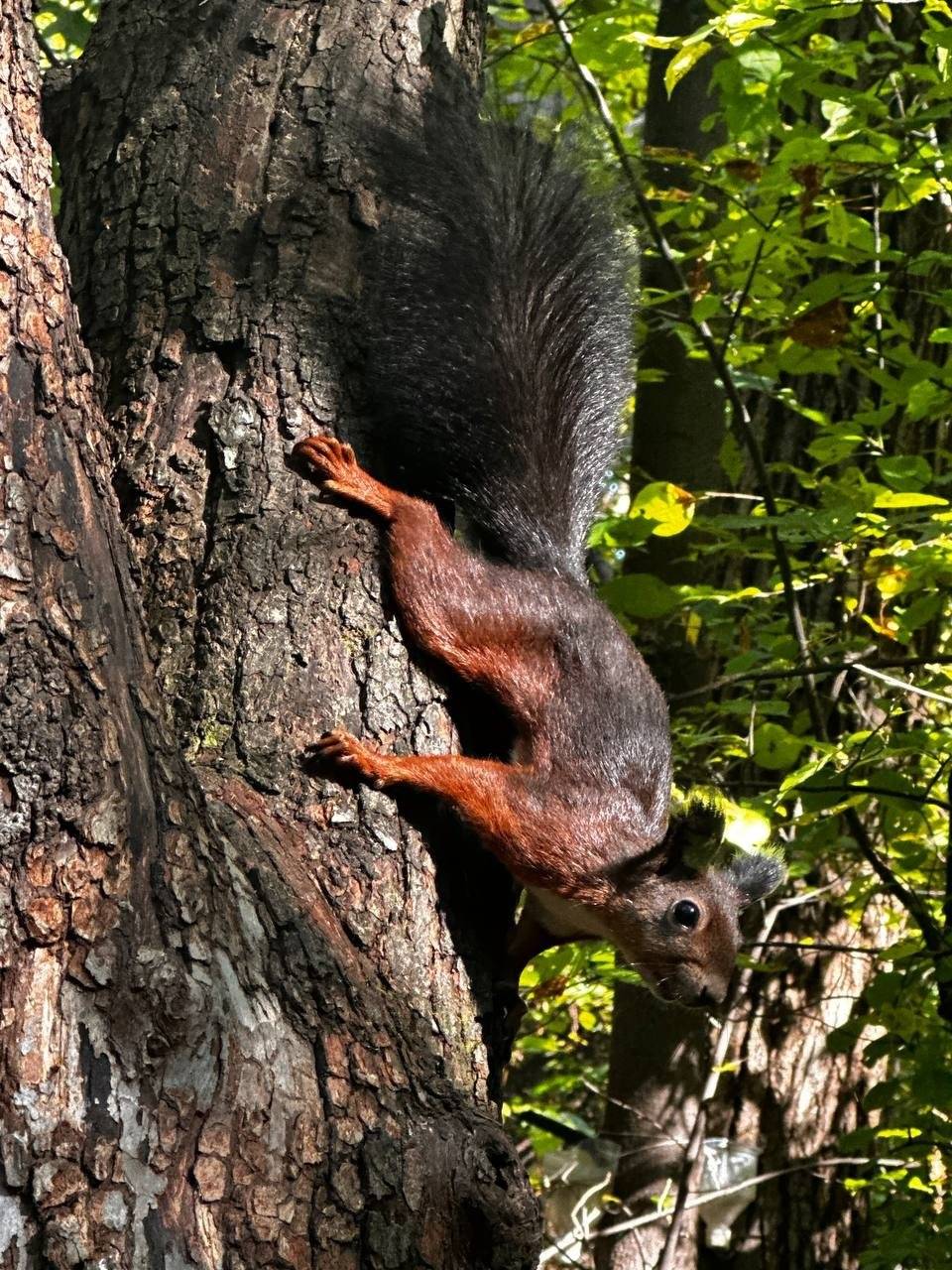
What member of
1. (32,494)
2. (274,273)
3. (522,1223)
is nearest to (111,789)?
(32,494)

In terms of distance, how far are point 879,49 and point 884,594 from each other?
6.74ft

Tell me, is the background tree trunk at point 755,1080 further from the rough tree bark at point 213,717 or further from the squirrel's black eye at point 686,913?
the rough tree bark at point 213,717

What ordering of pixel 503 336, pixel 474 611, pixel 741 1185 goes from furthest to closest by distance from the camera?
pixel 741 1185 < pixel 503 336 < pixel 474 611

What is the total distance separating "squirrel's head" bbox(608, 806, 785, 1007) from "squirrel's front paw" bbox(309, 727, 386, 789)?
1.19 m

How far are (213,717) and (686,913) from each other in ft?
5.33

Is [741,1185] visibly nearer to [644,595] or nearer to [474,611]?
[644,595]

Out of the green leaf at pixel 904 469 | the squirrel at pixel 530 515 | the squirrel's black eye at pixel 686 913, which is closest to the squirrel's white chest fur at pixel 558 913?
the squirrel at pixel 530 515

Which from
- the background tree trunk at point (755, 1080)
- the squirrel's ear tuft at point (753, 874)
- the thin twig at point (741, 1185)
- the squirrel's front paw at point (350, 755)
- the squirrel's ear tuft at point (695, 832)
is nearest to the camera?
the squirrel's front paw at point (350, 755)

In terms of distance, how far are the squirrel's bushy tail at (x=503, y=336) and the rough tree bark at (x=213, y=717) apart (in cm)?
13

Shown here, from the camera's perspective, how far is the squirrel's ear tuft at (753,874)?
362cm

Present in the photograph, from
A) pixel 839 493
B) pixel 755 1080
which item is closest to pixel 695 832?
pixel 839 493

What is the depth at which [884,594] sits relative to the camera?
368cm

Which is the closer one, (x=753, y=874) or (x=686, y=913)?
(x=686, y=913)

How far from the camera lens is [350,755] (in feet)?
7.27
